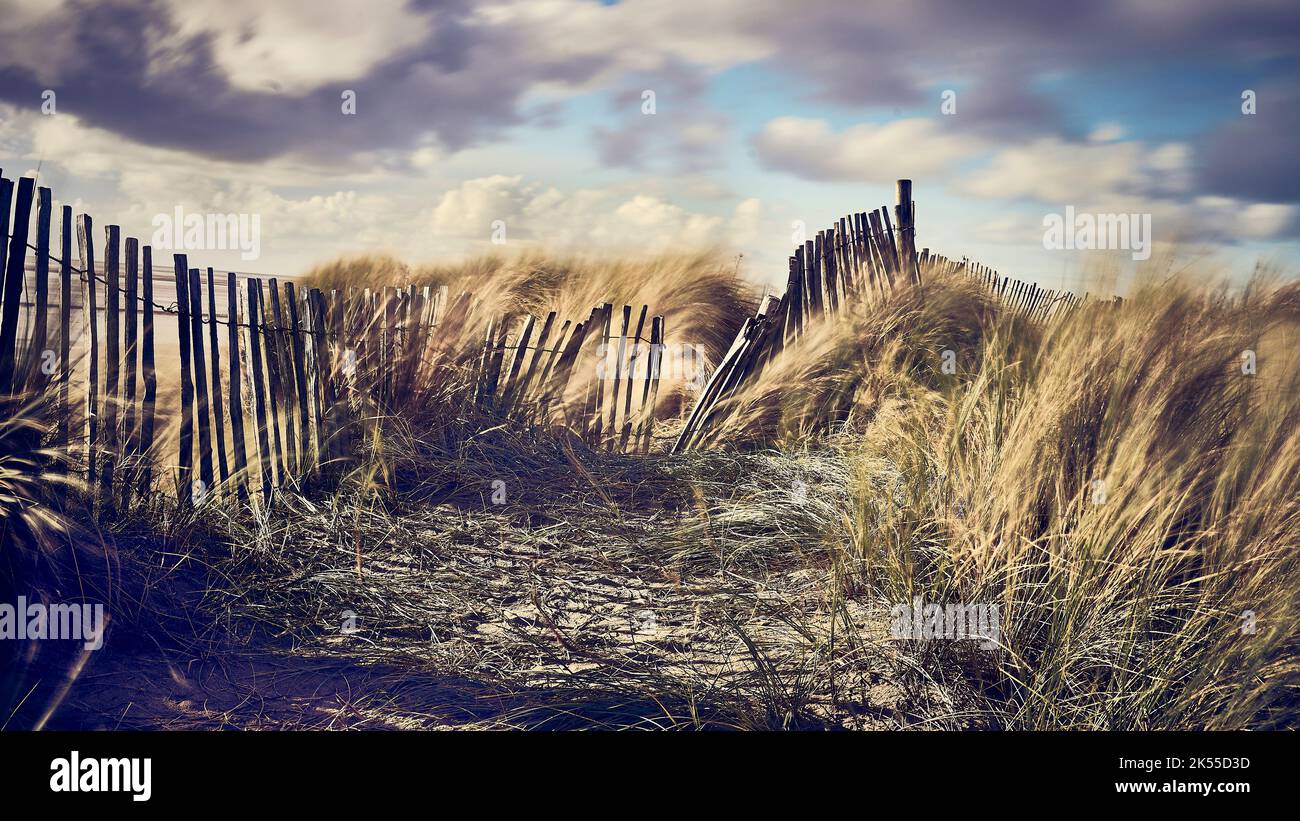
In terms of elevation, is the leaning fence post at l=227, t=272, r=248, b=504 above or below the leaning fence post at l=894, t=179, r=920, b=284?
below

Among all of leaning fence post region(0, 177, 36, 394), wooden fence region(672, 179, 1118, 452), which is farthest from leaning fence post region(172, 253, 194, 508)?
wooden fence region(672, 179, 1118, 452)

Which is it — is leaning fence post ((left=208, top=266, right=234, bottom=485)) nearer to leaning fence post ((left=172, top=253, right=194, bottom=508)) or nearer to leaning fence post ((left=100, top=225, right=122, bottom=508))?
leaning fence post ((left=172, top=253, right=194, bottom=508))

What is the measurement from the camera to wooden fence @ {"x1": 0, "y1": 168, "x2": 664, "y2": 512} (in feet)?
10.9

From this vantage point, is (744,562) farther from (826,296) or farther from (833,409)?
(826,296)

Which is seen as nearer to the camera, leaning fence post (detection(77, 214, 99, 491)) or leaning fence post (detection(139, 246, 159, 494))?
leaning fence post (detection(77, 214, 99, 491))

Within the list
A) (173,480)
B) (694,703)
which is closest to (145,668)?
(173,480)

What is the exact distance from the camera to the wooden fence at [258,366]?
10.9 feet

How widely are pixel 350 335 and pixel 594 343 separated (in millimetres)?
1369

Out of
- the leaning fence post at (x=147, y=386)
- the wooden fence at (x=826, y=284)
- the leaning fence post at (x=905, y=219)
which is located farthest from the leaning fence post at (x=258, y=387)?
the leaning fence post at (x=905, y=219)

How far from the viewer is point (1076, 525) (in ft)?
9.25

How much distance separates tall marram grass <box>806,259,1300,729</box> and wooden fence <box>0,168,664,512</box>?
2.18m

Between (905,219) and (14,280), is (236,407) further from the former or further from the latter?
(905,219)

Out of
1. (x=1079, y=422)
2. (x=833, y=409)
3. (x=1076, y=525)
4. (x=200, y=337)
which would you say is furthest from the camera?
(x=833, y=409)

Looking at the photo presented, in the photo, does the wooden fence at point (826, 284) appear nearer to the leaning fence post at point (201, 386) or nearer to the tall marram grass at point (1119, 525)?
the tall marram grass at point (1119, 525)
